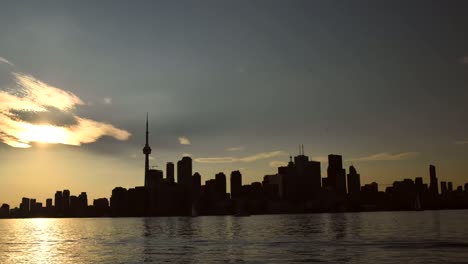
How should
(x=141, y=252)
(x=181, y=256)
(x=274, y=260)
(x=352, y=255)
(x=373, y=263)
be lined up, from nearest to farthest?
(x=373, y=263), (x=274, y=260), (x=352, y=255), (x=181, y=256), (x=141, y=252)

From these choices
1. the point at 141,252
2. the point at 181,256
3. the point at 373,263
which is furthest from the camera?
the point at 141,252

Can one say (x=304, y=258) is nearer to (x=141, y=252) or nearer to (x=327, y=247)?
(x=327, y=247)

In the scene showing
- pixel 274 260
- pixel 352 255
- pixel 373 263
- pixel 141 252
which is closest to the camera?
pixel 373 263

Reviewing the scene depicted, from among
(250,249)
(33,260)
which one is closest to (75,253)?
(33,260)

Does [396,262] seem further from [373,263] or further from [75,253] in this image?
[75,253]

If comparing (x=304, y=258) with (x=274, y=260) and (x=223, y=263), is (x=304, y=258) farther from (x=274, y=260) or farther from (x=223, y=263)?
(x=223, y=263)

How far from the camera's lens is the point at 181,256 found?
328ft

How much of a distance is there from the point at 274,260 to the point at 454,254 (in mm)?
32579

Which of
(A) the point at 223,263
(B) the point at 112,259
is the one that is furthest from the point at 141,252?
(A) the point at 223,263

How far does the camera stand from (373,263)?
81062 mm

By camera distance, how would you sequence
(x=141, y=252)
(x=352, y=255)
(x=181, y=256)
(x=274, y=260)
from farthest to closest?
1. (x=141, y=252)
2. (x=181, y=256)
3. (x=352, y=255)
4. (x=274, y=260)

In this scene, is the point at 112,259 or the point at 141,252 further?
the point at 141,252

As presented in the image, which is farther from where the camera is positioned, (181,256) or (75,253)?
(75,253)

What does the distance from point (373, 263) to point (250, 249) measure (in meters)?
35.6
